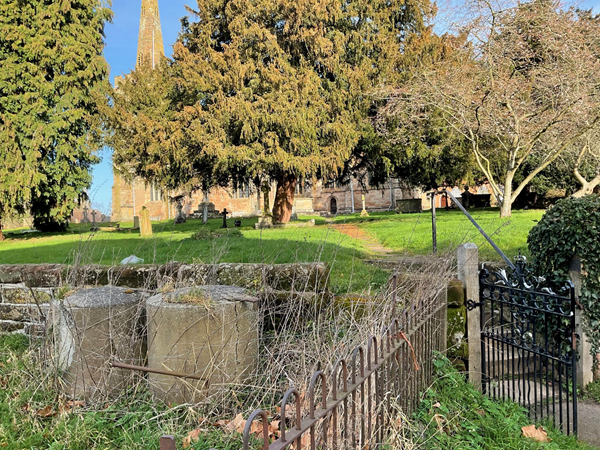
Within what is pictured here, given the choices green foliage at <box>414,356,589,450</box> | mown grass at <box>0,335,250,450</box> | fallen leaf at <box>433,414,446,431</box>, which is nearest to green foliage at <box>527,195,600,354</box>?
green foliage at <box>414,356,589,450</box>

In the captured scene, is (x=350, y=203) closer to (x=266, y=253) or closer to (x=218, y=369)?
(x=266, y=253)

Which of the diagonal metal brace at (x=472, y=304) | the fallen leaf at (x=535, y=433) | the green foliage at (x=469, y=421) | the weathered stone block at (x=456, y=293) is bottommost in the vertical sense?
the fallen leaf at (x=535, y=433)

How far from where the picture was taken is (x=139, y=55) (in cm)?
4653

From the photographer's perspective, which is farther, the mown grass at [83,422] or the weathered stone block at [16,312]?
the weathered stone block at [16,312]

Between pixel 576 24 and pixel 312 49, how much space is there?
9.33 metres

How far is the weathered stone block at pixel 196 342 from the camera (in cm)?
363

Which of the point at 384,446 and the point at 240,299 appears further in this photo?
the point at 240,299

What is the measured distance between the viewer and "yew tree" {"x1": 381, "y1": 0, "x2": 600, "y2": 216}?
571 inches

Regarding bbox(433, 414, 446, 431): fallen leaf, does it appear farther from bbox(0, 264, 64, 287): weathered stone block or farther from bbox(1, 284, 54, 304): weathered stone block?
bbox(1, 284, 54, 304): weathered stone block

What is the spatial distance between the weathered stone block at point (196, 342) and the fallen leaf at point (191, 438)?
1.36 feet

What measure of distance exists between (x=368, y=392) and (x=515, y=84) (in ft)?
51.0

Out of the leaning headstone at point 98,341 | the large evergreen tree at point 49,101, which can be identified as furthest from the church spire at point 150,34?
the leaning headstone at point 98,341

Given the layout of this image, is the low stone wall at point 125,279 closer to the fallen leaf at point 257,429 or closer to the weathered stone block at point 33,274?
the weathered stone block at point 33,274

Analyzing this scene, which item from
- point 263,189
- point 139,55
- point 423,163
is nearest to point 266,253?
point 263,189
